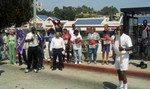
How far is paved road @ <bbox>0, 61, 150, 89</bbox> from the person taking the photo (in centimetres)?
585

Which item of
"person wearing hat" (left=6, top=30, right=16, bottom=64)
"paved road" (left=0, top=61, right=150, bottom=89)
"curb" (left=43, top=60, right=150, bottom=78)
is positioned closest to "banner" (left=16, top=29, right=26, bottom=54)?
"paved road" (left=0, top=61, right=150, bottom=89)

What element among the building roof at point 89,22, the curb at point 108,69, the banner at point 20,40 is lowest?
the curb at point 108,69

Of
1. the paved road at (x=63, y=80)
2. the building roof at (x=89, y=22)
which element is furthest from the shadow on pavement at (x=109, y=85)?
the building roof at (x=89, y=22)

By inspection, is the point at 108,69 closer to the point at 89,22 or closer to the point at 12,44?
the point at 12,44

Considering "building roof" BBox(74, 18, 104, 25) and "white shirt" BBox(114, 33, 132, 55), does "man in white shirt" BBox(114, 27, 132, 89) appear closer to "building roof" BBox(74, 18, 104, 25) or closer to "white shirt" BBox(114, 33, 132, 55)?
"white shirt" BBox(114, 33, 132, 55)

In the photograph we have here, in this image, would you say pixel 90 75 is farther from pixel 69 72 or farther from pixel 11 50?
pixel 11 50

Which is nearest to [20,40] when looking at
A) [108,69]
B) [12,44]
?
[12,44]

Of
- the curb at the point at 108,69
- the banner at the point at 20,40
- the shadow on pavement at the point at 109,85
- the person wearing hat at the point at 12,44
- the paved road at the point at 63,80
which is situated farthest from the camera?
the person wearing hat at the point at 12,44

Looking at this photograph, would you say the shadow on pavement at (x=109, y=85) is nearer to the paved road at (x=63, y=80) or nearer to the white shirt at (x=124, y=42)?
the paved road at (x=63, y=80)

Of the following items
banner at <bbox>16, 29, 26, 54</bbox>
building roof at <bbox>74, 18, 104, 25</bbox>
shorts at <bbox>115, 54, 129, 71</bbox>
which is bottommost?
shorts at <bbox>115, 54, 129, 71</bbox>

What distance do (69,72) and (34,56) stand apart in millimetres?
1751

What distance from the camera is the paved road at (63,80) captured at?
585 centimetres

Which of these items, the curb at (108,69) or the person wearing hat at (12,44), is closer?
the curb at (108,69)

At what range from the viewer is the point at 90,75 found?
287 inches
